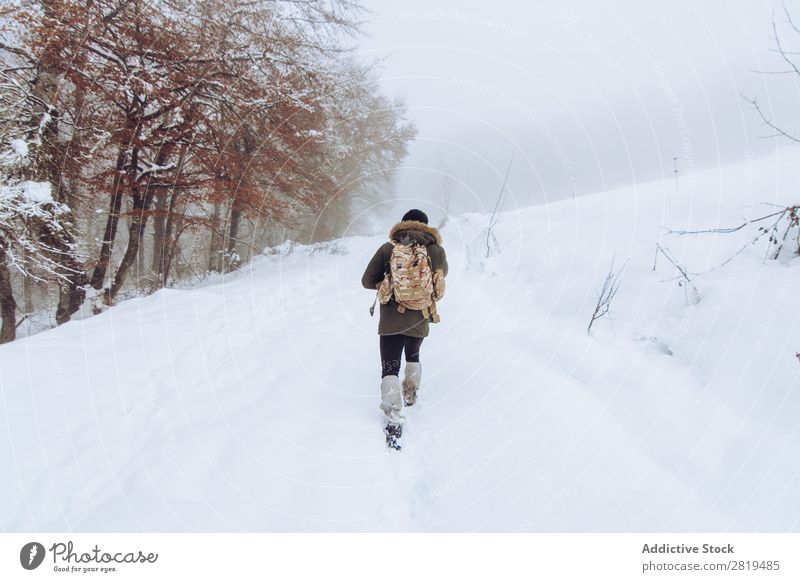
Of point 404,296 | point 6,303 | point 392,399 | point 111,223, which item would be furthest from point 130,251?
point 392,399

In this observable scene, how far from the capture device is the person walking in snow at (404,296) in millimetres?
3279

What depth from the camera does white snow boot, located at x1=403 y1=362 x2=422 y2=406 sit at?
11.8 feet

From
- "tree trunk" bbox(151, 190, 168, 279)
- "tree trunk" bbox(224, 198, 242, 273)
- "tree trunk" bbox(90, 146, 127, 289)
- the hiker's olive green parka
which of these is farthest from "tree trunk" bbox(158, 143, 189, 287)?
the hiker's olive green parka

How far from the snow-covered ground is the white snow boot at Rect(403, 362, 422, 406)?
14 cm

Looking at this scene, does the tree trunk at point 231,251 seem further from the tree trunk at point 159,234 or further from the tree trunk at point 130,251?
the tree trunk at point 130,251

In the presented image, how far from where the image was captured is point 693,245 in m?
4.40

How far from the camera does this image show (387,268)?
3510mm

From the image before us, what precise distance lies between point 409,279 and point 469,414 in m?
1.33

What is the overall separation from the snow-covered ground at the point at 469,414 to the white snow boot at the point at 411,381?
0.44 ft

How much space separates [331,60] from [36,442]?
811 centimetres

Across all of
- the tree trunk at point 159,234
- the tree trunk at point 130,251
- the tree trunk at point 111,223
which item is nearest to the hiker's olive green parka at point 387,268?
the tree trunk at point 111,223

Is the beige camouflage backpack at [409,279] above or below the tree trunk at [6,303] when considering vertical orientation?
above

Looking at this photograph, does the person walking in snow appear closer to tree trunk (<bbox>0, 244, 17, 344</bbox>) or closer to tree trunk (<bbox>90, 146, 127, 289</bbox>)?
tree trunk (<bbox>90, 146, 127, 289</bbox>)

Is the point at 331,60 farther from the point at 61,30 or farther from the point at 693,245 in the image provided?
the point at 693,245
